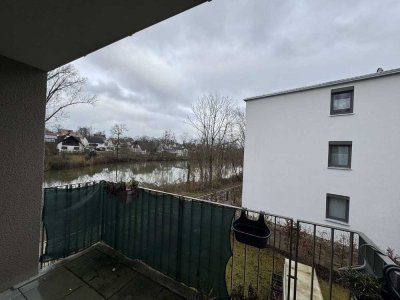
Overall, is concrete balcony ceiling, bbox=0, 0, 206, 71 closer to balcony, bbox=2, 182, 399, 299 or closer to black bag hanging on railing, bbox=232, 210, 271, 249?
balcony, bbox=2, 182, 399, 299

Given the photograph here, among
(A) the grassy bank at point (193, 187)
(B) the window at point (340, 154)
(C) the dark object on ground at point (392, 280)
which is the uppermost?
(B) the window at point (340, 154)

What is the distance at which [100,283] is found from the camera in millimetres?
2010

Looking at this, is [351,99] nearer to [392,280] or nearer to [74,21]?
[392,280]

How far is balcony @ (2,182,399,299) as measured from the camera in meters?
1.85

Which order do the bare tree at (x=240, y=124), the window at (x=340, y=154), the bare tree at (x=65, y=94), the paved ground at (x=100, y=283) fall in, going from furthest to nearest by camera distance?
1. the bare tree at (x=240, y=124)
2. the bare tree at (x=65, y=94)
3. the window at (x=340, y=154)
4. the paved ground at (x=100, y=283)

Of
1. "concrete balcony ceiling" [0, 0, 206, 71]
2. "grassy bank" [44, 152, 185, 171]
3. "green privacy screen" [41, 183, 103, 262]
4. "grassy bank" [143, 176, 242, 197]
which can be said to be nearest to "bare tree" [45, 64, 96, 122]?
"grassy bank" [44, 152, 185, 171]

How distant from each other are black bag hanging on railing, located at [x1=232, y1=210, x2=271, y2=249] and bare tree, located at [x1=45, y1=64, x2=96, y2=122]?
13.0 meters

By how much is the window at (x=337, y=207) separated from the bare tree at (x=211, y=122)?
322 inches

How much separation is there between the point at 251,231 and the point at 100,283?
5.37ft

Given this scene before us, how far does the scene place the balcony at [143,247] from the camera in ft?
6.08

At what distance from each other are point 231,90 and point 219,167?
5960 mm

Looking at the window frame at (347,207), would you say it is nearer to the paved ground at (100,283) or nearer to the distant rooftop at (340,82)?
the distant rooftop at (340,82)

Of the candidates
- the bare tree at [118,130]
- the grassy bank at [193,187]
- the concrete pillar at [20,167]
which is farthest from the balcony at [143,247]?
the bare tree at [118,130]

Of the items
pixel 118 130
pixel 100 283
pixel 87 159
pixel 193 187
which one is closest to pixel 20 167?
pixel 100 283
